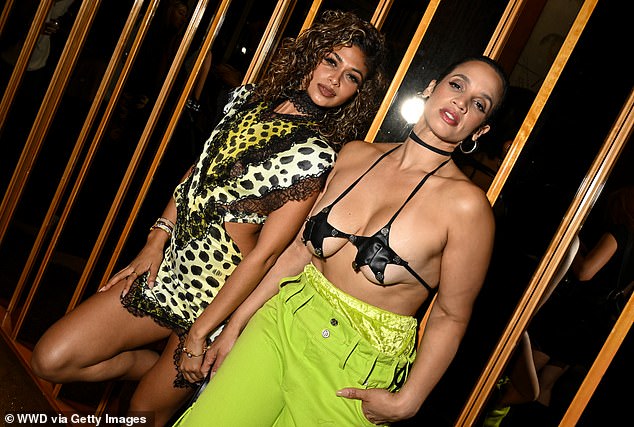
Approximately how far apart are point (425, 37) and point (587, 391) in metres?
1.46

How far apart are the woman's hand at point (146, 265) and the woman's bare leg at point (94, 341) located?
38mm

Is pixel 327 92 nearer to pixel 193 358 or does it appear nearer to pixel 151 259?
pixel 151 259

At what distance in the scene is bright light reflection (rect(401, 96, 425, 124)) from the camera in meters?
2.16

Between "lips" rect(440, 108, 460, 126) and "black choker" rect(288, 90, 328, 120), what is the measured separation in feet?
1.89

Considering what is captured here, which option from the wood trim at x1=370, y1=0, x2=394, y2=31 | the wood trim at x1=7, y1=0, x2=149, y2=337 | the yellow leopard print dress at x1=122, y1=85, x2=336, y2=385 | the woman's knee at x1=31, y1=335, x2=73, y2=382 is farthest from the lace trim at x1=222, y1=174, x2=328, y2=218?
the wood trim at x1=7, y1=0, x2=149, y2=337

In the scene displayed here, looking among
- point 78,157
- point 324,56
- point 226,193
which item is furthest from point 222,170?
point 78,157

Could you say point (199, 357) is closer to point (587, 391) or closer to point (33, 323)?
point (587, 391)

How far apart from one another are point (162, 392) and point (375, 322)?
1067mm

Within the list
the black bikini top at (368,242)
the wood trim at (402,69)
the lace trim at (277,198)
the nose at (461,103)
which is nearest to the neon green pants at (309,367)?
the black bikini top at (368,242)

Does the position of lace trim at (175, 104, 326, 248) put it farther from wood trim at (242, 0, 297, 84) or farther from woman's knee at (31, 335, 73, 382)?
woman's knee at (31, 335, 73, 382)

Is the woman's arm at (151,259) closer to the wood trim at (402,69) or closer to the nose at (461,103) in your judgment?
the wood trim at (402,69)

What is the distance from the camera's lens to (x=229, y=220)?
2023 mm

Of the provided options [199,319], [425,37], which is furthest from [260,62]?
[199,319]

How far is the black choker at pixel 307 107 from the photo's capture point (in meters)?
2.13
